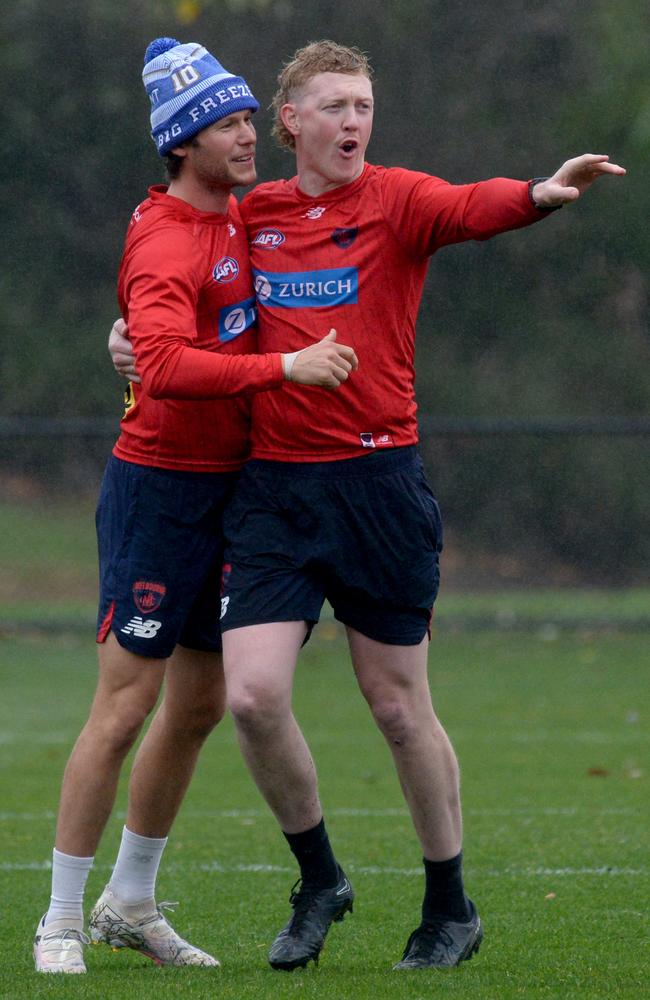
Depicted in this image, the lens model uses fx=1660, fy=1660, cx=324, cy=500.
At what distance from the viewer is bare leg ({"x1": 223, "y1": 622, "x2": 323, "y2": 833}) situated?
4.18 meters

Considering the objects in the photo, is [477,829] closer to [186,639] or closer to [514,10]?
[186,639]

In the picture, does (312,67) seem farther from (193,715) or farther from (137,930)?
(137,930)

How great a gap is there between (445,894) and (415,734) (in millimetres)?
443

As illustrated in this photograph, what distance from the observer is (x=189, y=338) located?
161 inches

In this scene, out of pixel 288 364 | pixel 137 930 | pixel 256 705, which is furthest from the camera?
pixel 137 930

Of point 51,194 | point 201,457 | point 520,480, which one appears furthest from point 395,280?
point 51,194

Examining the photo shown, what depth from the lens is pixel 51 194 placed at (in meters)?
20.1

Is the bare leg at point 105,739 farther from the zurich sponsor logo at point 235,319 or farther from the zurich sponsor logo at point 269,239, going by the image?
the zurich sponsor logo at point 269,239

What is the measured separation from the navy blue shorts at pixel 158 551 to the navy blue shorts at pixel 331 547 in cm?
11

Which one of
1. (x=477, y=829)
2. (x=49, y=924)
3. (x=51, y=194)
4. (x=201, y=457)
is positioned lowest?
(x=477, y=829)

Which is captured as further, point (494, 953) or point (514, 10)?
point (514, 10)

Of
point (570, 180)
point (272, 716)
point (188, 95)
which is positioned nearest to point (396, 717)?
point (272, 716)

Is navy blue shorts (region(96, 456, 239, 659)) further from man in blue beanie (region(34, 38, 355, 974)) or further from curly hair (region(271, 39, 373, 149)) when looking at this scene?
curly hair (region(271, 39, 373, 149))

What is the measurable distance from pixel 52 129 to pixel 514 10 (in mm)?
5824
